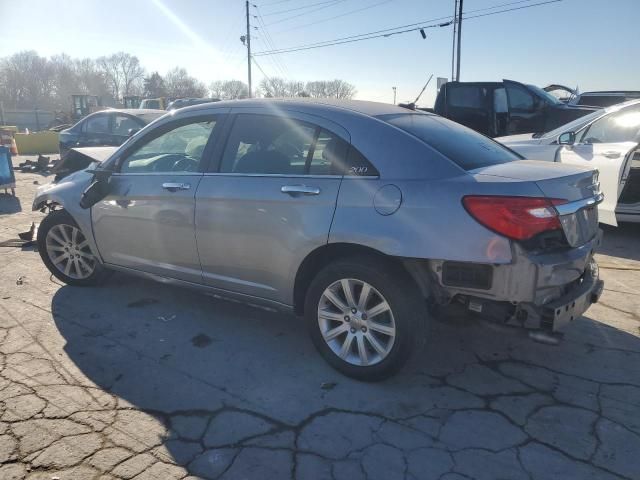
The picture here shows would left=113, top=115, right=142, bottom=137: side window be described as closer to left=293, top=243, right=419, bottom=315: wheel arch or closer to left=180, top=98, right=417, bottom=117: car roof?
left=180, top=98, right=417, bottom=117: car roof

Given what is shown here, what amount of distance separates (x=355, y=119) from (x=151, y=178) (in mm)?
1757

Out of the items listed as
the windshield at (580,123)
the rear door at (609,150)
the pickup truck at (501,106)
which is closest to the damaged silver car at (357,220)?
the rear door at (609,150)

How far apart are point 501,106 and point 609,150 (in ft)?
16.5

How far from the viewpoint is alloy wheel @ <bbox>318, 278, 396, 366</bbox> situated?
298 cm

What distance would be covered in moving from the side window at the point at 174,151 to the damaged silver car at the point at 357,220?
0.04 ft

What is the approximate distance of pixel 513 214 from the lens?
2.60 m

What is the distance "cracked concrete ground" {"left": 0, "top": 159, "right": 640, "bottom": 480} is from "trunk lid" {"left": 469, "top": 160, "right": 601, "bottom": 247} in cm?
72

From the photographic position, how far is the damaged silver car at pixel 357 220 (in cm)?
Result: 268

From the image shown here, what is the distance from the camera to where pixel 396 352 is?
9.60 ft

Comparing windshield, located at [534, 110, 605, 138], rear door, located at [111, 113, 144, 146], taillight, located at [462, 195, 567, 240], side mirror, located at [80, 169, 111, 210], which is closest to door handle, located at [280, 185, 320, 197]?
taillight, located at [462, 195, 567, 240]

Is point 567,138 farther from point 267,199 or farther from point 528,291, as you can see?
point 267,199

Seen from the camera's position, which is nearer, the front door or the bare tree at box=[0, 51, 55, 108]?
the front door

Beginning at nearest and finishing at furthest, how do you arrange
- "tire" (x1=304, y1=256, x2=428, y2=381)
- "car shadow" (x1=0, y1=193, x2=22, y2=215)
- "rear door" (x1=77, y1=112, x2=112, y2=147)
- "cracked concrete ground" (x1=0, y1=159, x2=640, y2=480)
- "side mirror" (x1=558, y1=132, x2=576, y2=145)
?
"cracked concrete ground" (x1=0, y1=159, x2=640, y2=480)
"tire" (x1=304, y1=256, x2=428, y2=381)
"side mirror" (x1=558, y1=132, x2=576, y2=145)
"car shadow" (x1=0, y1=193, x2=22, y2=215)
"rear door" (x1=77, y1=112, x2=112, y2=147)

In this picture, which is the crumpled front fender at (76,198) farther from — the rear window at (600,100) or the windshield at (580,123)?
the rear window at (600,100)
